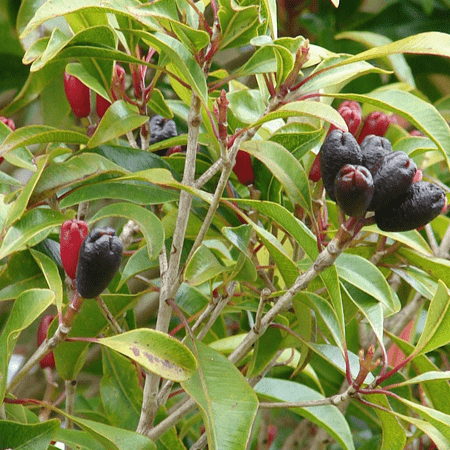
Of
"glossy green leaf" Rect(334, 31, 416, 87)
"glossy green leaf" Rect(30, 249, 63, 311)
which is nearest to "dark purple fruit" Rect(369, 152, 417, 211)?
"glossy green leaf" Rect(30, 249, 63, 311)

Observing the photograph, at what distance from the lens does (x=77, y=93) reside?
84cm

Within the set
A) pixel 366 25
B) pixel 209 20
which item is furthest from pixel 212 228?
pixel 366 25

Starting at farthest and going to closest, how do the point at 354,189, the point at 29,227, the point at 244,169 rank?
the point at 244,169, the point at 29,227, the point at 354,189

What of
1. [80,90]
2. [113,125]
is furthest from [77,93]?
[113,125]

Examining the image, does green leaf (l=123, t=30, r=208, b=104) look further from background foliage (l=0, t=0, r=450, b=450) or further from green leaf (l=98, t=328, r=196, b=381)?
green leaf (l=98, t=328, r=196, b=381)

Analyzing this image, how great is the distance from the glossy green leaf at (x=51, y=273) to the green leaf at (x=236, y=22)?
0.28 m

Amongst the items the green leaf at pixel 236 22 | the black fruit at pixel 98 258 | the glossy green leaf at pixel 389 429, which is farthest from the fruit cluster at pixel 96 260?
the glossy green leaf at pixel 389 429

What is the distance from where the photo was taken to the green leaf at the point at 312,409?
34.0 inches

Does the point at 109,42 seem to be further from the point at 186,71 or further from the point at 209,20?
the point at 209,20

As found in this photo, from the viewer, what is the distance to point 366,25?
1798 mm

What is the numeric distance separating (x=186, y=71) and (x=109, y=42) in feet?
0.38

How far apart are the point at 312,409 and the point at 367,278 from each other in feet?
0.75

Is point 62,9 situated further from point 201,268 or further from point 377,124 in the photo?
point 377,124

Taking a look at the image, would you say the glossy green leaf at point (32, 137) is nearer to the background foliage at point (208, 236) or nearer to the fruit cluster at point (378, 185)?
the background foliage at point (208, 236)
